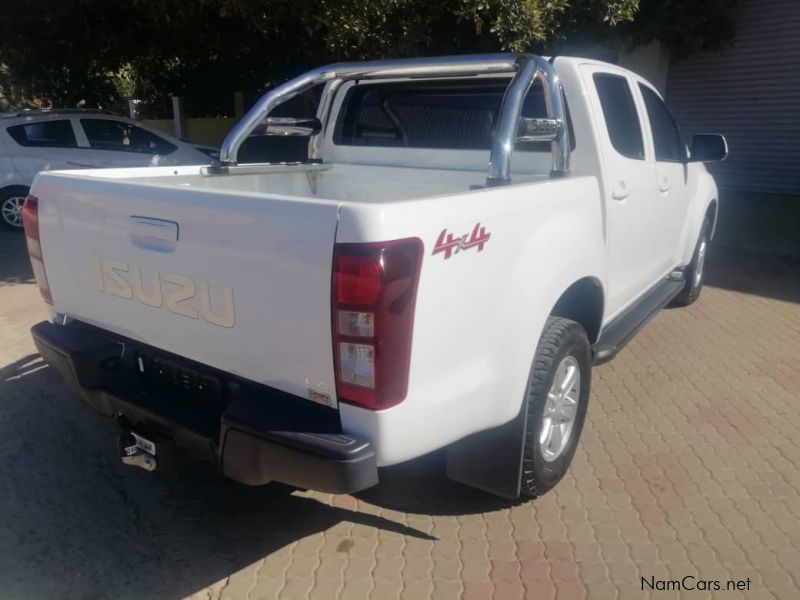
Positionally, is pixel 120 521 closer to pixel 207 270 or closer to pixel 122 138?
pixel 207 270

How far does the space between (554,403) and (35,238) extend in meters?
2.36

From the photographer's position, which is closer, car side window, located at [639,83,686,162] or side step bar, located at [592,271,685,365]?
side step bar, located at [592,271,685,365]

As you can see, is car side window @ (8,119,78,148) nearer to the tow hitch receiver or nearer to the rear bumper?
the rear bumper

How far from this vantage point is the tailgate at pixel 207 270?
204cm

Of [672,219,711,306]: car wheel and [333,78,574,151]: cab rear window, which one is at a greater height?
[333,78,574,151]: cab rear window

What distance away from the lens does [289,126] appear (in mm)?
4242

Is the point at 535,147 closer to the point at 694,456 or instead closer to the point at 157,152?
the point at 694,456

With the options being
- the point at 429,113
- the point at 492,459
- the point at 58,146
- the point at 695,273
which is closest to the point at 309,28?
the point at 429,113

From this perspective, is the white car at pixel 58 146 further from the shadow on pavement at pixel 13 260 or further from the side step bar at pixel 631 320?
the side step bar at pixel 631 320

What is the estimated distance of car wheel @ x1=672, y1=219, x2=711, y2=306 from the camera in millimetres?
5781

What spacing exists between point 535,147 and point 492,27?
3.43 meters

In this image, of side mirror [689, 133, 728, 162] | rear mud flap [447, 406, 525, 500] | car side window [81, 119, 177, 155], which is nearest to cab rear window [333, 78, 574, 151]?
rear mud flap [447, 406, 525, 500]

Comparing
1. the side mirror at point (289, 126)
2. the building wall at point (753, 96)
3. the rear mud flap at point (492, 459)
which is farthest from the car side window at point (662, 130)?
the building wall at point (753, 96)

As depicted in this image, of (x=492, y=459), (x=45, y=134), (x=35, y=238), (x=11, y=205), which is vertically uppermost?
(x=35, y=238)
